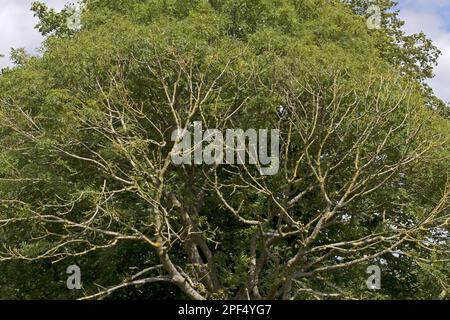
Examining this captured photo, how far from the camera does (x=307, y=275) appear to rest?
13734mm

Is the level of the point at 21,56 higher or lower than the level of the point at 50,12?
lower

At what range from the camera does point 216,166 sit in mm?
13664

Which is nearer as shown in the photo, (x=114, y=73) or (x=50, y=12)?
(x=114, y=73)

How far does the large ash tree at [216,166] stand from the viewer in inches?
525

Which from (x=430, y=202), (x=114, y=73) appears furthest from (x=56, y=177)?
(x=430, y=202)

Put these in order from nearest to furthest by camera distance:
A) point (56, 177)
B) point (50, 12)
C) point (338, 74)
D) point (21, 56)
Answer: point (338, 74) → point (56, 177) → point (21, 56) → point (50, 12)

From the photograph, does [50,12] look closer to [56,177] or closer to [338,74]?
[56,177]

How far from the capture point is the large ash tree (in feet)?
43.8

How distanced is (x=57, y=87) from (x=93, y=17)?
Answer: 237 centimetres
